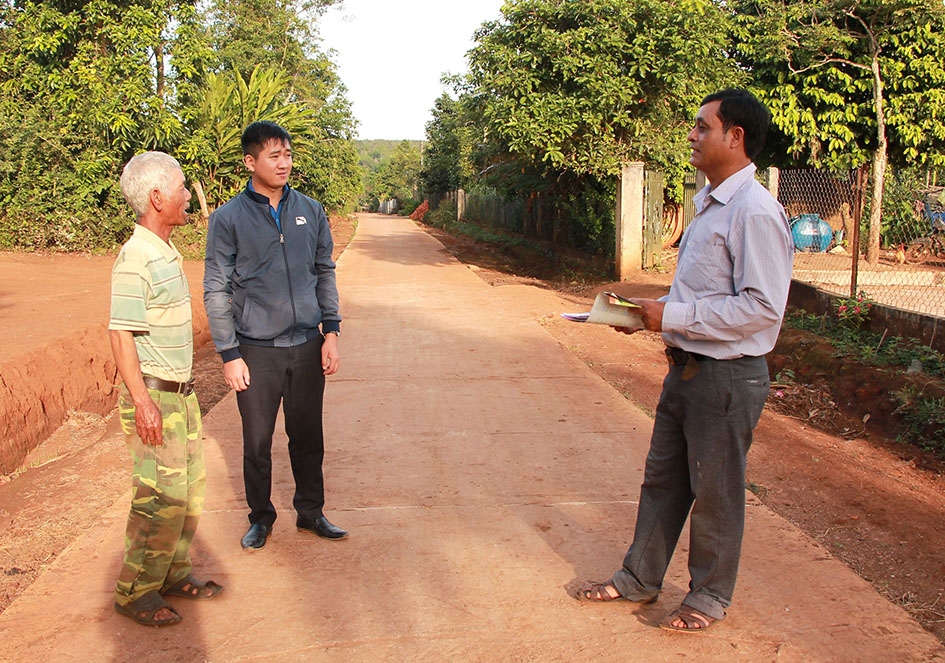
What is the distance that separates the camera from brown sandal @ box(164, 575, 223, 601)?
3.27m

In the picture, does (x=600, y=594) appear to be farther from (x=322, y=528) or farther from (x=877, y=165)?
(x=877, y=165)

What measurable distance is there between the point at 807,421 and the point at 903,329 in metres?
1.34

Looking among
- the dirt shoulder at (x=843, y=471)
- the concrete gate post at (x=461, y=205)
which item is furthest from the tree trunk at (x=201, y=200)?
the concrete gate post at (x=461, y=205)

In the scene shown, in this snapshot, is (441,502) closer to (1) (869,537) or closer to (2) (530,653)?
(2) (530,653)

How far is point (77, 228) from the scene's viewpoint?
16.5 meters

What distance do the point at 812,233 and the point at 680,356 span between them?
13.0m

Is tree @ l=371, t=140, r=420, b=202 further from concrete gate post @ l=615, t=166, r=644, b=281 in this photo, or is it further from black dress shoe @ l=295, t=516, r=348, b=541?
black dress shoe @ l=295, t=516, r=348, b=541

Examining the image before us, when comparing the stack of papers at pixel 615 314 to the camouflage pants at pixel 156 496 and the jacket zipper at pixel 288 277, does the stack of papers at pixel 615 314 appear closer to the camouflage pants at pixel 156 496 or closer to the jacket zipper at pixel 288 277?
the jacket zipper at pixel 288 277

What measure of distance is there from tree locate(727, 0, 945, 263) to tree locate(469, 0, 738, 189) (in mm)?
1114

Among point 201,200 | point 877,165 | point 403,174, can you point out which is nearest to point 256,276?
point 877,165

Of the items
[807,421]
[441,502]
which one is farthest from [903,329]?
[441,502]

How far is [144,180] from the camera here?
9.80 feet

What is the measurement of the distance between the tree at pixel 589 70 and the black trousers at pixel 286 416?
1003 cm

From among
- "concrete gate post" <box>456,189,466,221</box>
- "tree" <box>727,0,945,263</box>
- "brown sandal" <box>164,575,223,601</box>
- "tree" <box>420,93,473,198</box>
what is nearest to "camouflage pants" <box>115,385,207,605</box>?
"brown sandal" <box>164,575,223,601</box>
